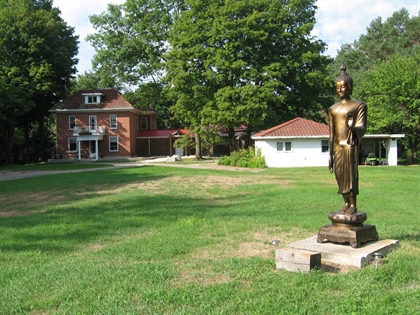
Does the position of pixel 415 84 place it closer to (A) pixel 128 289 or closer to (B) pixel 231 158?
(B) pixel 231 158

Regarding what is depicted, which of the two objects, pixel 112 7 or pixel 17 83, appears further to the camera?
pixel 112 7

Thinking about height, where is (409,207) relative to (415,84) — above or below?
below

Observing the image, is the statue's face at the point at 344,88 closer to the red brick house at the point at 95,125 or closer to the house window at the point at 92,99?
the red brick house at the point at 95,125

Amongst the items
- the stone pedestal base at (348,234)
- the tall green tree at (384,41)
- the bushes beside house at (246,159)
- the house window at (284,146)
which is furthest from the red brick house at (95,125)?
the stone pedestal base at (348,234)

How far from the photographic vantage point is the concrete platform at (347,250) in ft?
19.2

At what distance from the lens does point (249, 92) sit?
35.6 metres

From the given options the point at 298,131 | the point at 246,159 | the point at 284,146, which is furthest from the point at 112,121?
the point at 298,131

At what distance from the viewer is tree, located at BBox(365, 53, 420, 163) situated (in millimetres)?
36781

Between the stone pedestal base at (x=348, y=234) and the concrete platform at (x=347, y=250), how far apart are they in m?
0.08

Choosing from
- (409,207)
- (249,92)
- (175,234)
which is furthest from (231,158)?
(175,234)

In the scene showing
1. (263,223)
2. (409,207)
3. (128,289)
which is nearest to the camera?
(128,289)

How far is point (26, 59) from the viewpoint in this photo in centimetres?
4288

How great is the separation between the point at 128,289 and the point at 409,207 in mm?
9204

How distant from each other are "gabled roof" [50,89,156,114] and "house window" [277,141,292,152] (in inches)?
829
